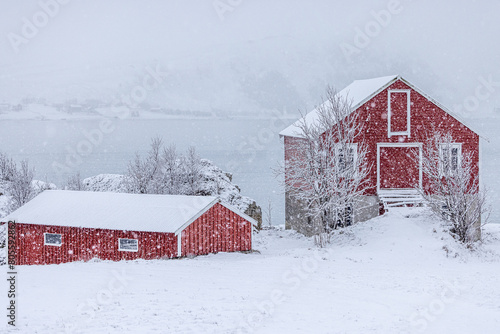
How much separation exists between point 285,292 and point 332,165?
15.7 metres

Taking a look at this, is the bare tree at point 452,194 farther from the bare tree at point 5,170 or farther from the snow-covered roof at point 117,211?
the bare tree at point 5,170

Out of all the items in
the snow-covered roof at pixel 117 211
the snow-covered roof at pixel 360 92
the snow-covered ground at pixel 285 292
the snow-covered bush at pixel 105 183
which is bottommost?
the snow-covered ground at pixel 285 292

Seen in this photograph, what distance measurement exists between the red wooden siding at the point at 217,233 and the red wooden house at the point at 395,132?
786 cm

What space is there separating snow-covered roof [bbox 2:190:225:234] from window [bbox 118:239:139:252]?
0.67m

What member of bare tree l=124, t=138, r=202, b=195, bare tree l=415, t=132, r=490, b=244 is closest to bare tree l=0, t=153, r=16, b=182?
bare tree l=124, t=138, r=202, b=195

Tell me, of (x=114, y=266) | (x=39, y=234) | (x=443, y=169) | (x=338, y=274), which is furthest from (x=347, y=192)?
(x=39, y=234)

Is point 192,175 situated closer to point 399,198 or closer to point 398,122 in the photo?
point 398,122

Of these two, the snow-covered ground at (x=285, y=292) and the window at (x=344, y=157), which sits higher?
the window at (x=344, y=157)

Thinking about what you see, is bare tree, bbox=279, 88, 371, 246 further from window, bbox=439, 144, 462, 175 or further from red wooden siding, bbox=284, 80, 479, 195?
window, bbox=439, 144, 462, 175

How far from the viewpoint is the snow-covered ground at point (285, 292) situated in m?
15.9

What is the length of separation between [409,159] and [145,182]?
985 inches

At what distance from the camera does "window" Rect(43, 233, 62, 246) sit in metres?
33.0

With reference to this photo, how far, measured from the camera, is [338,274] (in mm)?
24141

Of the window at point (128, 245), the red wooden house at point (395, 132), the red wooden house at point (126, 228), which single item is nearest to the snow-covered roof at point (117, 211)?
the red wooden house at point (126, 228)
